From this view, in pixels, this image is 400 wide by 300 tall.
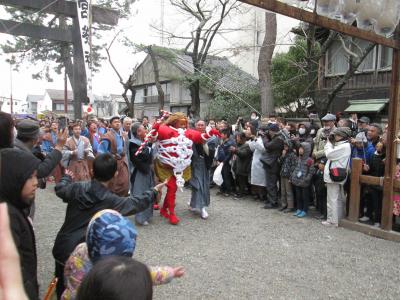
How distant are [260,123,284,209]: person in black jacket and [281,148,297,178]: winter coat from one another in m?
0.19

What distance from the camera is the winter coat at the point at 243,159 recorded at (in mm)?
7949

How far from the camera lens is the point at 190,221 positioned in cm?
639

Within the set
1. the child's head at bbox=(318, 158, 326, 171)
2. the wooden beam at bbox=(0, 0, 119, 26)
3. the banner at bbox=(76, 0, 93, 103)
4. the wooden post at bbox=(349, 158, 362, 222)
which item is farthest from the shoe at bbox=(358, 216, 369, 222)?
the wooden beam at bbox=(0, 0, 119, 26)

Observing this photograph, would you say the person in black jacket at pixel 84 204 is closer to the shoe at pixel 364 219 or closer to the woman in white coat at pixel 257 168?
the shoe at pixel 364 219

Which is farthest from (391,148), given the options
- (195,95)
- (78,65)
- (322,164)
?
(195,95)

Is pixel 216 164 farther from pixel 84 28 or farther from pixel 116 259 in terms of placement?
pixel 116 259

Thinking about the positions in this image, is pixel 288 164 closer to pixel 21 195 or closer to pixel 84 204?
pixel 84 204

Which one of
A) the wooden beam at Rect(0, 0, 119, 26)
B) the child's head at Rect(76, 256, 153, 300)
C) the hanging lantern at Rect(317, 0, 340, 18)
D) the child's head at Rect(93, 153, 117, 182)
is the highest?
the wooden beam at Rect(0, 0, 119, 26)

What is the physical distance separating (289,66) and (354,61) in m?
4.76

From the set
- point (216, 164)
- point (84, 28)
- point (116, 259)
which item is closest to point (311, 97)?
point (216, 164)

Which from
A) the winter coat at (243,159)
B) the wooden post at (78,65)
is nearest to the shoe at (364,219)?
the winter coat at (243,159)

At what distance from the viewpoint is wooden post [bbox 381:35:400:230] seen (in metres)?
5.44

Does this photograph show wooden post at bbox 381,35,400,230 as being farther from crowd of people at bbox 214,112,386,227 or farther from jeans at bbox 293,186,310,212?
jeans at bbox 293,186,310,212

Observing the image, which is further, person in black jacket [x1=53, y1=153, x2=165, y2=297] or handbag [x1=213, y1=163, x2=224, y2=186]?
handbag [x1=213, y1=163, x2=224, y2=186]
